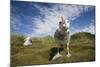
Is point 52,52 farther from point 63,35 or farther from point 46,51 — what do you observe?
point 63,35

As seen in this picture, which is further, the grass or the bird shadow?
the bird shadow

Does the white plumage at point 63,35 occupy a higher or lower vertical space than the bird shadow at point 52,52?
higher

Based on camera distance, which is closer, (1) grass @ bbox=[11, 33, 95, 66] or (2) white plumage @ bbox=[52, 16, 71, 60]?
(1) grass @ bbox=[11, 33, 95, 66]

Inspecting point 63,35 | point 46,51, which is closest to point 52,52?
point 46,51

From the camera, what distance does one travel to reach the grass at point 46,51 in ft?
6.92

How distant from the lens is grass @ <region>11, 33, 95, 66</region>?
2.11 metres

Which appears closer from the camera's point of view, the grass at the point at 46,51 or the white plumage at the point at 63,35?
the grass at the point at 46,51

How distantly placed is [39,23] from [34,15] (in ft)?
0.33

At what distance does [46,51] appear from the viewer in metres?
2.22

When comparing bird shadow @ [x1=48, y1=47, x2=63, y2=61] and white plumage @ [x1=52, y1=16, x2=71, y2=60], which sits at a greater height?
white plumage @ [x1=52, y1=16, x2=71, y2=60]

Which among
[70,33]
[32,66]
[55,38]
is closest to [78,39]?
[70,33]

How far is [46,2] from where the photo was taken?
2.23m

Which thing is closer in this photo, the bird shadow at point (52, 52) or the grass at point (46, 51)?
the grass at point (46, 51)
